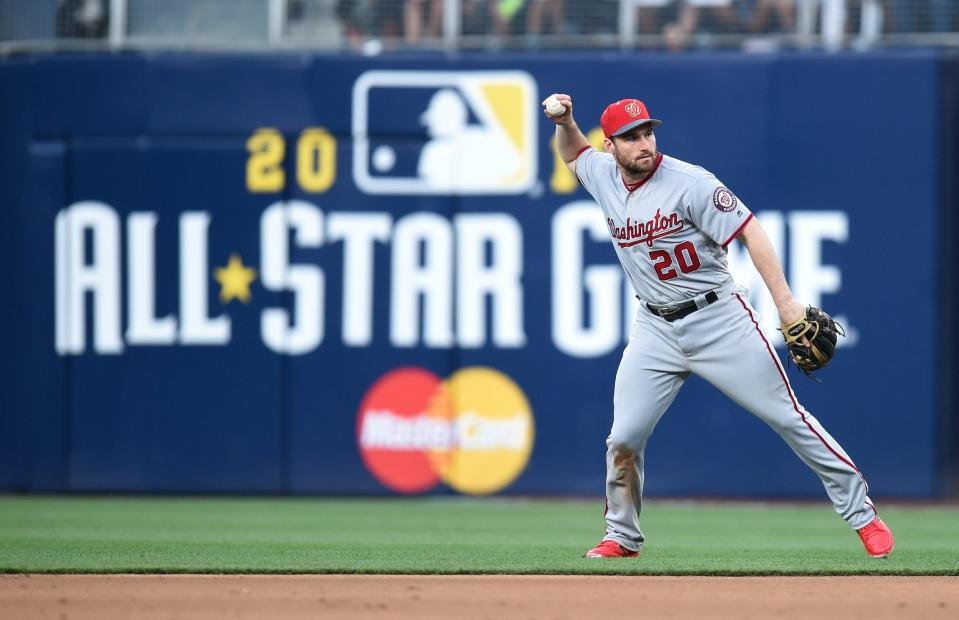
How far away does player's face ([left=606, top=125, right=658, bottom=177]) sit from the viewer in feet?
19.7

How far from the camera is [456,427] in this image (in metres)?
10.4

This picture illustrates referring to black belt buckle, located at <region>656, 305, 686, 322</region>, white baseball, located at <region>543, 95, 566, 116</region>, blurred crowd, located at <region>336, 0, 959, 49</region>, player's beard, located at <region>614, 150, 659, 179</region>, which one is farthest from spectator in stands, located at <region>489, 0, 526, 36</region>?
black belt buckle, located at <region>656, 305, 686, 322</region>

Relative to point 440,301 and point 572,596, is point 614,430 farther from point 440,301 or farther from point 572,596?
point 440,301

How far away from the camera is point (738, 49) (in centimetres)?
1052

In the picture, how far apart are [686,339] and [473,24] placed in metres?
5.23

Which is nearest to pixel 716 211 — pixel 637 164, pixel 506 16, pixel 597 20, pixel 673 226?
pixel 673 226

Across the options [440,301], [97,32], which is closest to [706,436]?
[440,301]

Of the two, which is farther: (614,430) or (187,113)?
(187,113)

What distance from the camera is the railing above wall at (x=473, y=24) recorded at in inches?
417

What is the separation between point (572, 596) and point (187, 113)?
6386mm

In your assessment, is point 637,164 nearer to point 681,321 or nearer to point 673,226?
point 673,226

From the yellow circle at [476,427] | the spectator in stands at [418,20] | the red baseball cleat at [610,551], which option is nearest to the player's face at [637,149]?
the red baseball cleat at [610,551]

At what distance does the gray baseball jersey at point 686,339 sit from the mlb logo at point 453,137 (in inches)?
162

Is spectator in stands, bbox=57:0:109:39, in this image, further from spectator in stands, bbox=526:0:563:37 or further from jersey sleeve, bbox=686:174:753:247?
jersey sleeve, bbox=686:174:753:247
